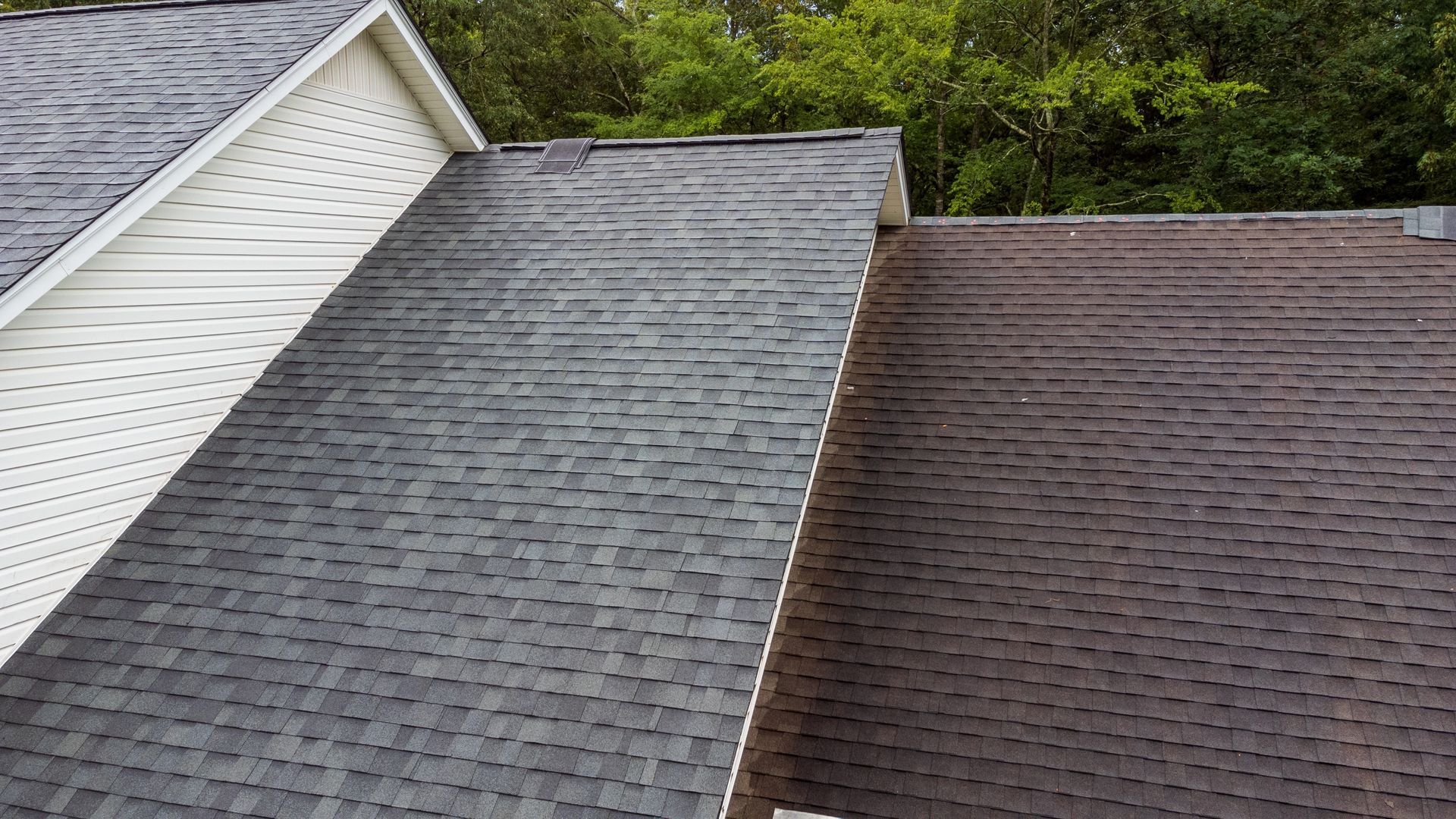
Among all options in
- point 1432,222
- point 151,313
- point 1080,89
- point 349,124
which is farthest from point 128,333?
point 1080,89

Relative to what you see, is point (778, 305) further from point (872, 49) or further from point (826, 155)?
point (872, 49)

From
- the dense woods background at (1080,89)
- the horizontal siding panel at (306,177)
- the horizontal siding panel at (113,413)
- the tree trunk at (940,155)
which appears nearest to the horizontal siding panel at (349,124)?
the horizontal siding panel at (306,177)

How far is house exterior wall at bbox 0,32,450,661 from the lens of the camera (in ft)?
14.1

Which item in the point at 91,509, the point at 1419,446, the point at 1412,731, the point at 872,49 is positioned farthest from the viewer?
the point at 872,49

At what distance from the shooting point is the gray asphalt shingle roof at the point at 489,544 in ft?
11.3

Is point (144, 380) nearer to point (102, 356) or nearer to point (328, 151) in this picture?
point (102, 356)

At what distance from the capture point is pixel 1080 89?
1280 cm

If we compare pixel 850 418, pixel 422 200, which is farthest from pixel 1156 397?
pixel 422 200

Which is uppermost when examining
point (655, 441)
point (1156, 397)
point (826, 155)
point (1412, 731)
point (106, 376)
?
point (106, 376)

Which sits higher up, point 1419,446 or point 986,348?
point 986,348

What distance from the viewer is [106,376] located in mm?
4699

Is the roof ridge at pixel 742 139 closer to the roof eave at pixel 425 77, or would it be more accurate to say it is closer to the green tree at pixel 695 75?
the roof eave at pixel 425 77

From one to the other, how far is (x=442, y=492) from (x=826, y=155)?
415 cm

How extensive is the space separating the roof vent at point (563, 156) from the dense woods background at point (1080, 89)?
7.97 meters
